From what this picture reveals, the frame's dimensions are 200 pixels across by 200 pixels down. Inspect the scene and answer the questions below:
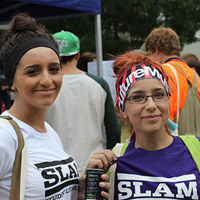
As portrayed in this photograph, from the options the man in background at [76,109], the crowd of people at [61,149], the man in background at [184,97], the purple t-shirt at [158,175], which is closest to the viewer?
the crowd of people at [61,149]

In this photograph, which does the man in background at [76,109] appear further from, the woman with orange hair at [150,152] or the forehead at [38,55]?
the forehead at [38,55]

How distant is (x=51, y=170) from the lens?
161cm

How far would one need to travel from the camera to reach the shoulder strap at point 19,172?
4.73 feet

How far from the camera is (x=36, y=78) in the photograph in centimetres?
168

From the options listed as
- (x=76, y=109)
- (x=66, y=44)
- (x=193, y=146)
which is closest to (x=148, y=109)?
(x=193, y=146)

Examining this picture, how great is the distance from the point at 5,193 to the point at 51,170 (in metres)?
0.25

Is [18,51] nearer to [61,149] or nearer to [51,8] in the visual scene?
[61,149]

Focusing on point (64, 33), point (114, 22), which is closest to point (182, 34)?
point (114, 22)

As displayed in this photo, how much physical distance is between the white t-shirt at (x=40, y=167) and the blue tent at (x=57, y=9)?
2688mm

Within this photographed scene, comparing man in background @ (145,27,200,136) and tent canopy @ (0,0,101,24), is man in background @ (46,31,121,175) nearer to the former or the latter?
man in background @ (145,27,200,136)

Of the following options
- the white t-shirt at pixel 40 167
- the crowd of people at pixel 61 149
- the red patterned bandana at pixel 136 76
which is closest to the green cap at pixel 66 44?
the crowd of people at pixel 61 149

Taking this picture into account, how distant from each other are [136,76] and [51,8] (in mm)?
4222

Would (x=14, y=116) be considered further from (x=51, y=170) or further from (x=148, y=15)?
(x=148, y=15)

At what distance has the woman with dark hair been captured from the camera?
5.07 feet
